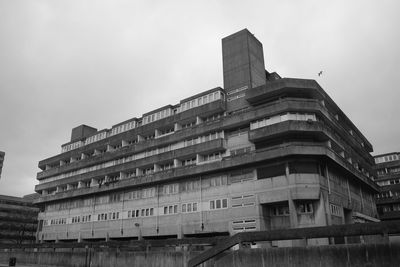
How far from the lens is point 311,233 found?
25047 mm

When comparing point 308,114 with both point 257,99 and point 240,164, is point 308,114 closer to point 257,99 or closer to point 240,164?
point 257,99

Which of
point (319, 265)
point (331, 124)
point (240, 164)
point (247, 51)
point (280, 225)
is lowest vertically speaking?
point (319, 265)

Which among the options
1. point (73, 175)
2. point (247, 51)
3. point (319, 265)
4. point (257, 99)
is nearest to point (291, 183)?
point (257, 99)

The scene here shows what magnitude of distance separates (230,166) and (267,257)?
2047cm

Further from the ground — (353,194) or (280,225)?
(353,194)

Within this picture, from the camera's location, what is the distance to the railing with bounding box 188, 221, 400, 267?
2262cm

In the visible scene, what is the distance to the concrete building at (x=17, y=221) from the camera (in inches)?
4183

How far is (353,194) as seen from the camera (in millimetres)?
53500

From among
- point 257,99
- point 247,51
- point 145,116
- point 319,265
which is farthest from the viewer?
point 145,116

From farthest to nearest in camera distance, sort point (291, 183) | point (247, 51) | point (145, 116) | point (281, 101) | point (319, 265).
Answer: point (145, 116) < point (247, 51) < point (281, 101) < point (291, 183) < point (319, 265)

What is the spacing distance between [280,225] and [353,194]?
55.8ft

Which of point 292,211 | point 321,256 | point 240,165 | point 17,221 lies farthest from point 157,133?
point 17,221

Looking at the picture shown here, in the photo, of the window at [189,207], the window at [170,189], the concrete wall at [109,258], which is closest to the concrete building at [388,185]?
the window at [189,207]

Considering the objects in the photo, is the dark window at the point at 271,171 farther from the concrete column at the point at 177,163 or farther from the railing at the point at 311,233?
the railing at the point at 311,233
